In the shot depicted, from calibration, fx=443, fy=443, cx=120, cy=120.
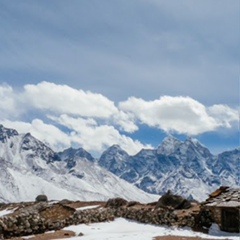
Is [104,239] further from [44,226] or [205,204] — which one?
[205,204]

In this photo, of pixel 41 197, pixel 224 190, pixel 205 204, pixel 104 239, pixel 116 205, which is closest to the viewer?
pixel 104 239

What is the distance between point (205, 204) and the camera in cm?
4541

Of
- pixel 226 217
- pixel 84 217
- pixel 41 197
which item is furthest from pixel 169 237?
pixel 41 197

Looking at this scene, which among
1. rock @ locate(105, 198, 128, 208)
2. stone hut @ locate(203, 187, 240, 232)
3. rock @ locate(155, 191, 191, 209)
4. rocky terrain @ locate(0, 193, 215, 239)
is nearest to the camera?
rocky terrain @ locate(0, 193, 215, 239)

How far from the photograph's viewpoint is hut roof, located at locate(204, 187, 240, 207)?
139 feet

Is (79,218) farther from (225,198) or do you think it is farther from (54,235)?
Answer: (225,198)

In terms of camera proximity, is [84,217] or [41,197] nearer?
[84,217]

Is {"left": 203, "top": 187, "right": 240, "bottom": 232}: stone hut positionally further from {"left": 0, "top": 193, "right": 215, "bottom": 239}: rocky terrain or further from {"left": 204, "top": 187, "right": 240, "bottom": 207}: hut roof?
{"left": 0, "top": 193, "right": 215, "bottom": 239}: rocky terrain

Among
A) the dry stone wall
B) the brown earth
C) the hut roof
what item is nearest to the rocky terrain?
the dry stone wall

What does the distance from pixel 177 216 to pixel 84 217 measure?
9.56m

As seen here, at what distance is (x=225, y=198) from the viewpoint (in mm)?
44656

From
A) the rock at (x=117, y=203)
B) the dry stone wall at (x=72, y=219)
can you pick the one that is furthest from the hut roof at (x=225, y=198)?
the rock at (x=117, y=203)

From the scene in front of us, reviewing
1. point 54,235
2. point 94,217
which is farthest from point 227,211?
point 54,235

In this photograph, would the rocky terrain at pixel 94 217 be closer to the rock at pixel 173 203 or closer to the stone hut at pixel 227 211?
the rock at pixel 173 203
